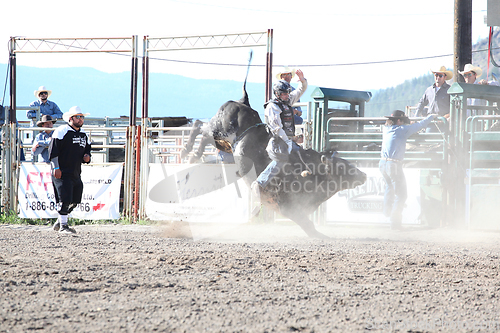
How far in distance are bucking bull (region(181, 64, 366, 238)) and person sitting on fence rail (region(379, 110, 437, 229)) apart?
3.34ft

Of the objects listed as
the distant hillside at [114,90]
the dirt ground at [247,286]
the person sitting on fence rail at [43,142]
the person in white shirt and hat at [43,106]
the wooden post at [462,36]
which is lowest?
the dirt ground at [247,286]

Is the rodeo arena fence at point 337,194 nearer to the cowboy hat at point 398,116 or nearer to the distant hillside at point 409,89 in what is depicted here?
Answer: the cowboy hat at point 398,116

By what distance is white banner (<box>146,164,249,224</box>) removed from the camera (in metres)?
10.1

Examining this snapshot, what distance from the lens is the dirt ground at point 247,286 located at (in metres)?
3.63

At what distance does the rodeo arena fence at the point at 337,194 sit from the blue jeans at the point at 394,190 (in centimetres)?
37

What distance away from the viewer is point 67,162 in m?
8.72

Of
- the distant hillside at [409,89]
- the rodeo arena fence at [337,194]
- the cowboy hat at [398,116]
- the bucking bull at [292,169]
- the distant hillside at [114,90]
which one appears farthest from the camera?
the distant hillside at [409,89]

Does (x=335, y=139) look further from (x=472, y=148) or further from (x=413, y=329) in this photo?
(x=413, y=329)

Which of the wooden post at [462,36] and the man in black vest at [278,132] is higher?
the wooden post at [462,36]

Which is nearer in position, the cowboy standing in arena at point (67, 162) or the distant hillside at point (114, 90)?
the cowboy standing in arena at point (67, 162)

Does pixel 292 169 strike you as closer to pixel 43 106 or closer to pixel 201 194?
pixel 201 194

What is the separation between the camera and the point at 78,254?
6.18 meters

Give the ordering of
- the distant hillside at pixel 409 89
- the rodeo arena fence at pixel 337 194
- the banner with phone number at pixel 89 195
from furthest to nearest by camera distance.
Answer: the distant hillside at pixel 409 89 → the banner with phone number at pixel 89 195 → the rodeo arena fence at pixel 337 194

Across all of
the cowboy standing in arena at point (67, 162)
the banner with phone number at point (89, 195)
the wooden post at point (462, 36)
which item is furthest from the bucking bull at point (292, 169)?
the wooden post at point (462, 36)
